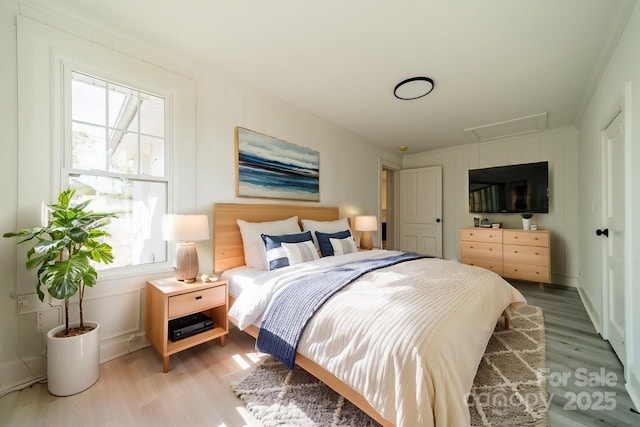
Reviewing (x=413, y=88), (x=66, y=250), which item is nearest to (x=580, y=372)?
(x=413, y=88)

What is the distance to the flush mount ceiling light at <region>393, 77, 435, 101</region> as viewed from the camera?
102 inches

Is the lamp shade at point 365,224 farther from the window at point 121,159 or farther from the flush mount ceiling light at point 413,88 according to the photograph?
the window at point 121,159

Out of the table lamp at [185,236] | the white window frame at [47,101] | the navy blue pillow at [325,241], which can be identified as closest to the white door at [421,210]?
the navy blue pillow at [325,241]

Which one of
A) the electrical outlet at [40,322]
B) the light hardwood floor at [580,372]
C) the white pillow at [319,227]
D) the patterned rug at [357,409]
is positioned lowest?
the light hardwood floor at [580,372]

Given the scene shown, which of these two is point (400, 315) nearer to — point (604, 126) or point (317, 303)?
point (317, 303)

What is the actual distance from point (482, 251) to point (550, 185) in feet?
4.86

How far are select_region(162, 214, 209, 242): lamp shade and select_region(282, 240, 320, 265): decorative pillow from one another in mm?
760

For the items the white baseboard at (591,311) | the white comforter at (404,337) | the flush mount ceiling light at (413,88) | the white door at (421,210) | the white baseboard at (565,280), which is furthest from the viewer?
the white door at (421,210)

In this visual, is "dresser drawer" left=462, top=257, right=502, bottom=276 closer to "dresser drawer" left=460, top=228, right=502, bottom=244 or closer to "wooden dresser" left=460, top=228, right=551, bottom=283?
"wooden dresser" left=460, top=228, right=551, bottom=283

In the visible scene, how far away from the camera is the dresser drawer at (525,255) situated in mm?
3689

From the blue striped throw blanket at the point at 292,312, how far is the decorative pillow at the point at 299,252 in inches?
19.8

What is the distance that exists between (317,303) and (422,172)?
180 inches

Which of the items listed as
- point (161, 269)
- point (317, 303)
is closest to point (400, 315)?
point (317, 303)

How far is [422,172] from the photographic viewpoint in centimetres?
529
